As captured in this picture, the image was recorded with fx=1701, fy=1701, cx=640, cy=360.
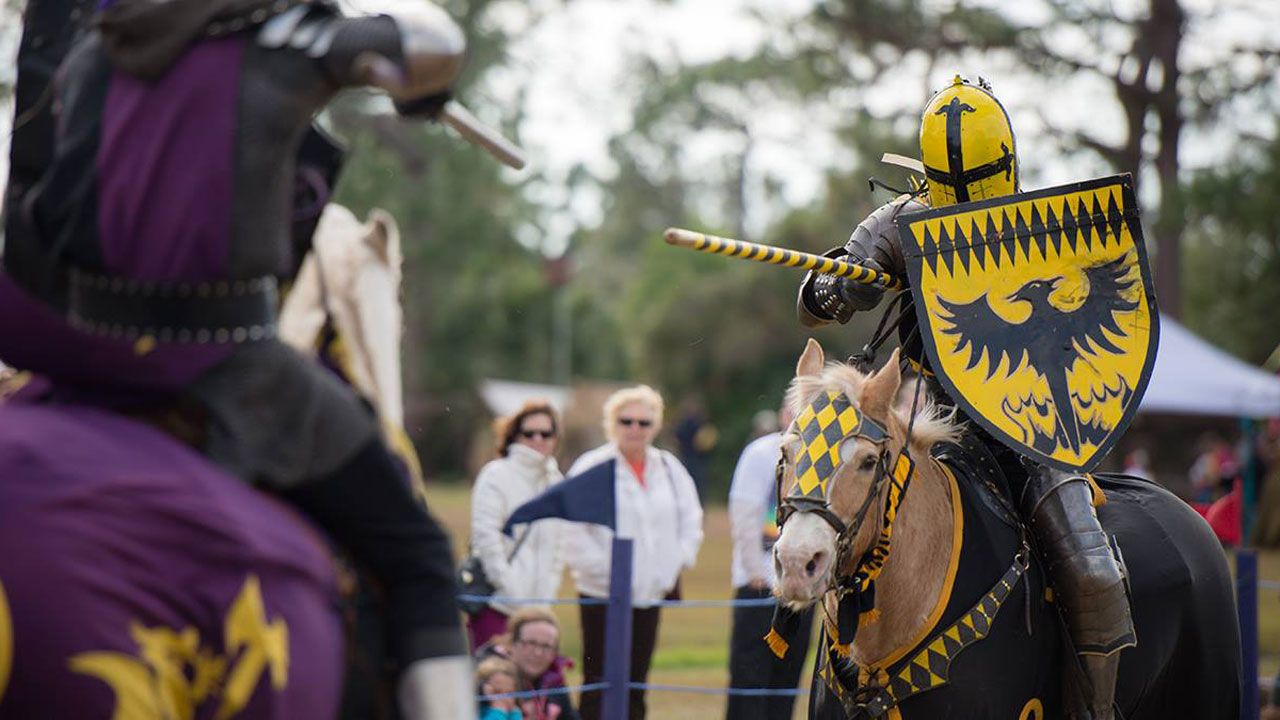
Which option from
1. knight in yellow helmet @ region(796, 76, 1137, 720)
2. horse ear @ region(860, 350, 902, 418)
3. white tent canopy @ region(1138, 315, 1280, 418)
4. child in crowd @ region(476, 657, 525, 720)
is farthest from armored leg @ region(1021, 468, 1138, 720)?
white tent canopy @ region(1138, 315, 1280, 418)

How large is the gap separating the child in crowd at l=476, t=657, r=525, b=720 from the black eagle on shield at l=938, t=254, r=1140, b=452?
8.88ft

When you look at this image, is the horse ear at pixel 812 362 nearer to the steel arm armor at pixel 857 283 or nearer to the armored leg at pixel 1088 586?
the steel arm armor at pixel 857 283

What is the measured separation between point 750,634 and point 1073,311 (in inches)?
132

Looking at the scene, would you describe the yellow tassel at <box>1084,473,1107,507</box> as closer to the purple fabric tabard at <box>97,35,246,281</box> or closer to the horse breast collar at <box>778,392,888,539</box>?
the horse breast collar at <box>778,392,888,539</box>

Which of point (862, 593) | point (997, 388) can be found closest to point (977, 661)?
point (862, 593)

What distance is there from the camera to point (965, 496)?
5.29m

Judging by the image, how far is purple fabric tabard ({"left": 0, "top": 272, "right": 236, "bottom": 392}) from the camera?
7.89 feet

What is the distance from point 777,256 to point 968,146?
1.29 metres

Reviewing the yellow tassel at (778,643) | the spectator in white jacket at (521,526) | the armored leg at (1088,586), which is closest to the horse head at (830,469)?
the yellow tassel at (778,643)

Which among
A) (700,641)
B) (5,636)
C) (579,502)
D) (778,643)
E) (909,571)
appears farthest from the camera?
(700,641)

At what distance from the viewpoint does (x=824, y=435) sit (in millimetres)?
4961

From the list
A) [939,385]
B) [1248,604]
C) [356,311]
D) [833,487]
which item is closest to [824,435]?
[833,487]

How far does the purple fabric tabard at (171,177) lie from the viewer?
2.41 metres

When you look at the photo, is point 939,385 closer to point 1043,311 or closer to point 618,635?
point 1043,311
